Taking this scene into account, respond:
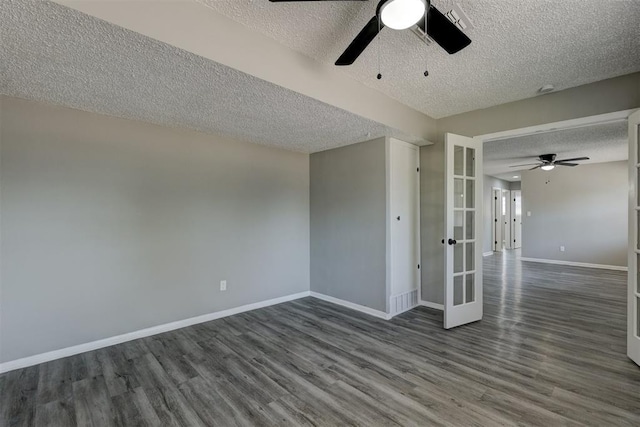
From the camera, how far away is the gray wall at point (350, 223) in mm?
3617

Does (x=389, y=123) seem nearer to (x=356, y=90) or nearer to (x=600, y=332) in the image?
(x=356, y=90)

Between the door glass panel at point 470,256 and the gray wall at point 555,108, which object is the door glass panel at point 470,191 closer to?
the door glass panel at point 470,256

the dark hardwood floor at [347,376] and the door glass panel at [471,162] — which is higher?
the door glass panel at [471,162]

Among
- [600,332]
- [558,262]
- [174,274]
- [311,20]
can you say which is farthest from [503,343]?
[558,262]

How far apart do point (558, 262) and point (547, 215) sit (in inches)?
46.8

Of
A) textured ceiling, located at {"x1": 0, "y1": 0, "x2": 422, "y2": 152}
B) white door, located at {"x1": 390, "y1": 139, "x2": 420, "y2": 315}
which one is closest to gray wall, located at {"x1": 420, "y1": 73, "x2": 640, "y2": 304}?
white door, located at {"x1": 390, "y1": 139, "x2": 420, "y2": 315}

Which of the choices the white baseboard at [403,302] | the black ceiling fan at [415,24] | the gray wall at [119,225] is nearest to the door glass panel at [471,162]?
the white baseboard at [403,302]

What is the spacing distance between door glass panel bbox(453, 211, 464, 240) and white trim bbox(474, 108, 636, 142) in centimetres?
99

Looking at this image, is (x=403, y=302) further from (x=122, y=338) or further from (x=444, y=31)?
(x=122, y=338)

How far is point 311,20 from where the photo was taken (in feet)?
6.26

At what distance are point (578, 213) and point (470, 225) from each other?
5.62m

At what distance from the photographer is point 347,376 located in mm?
2277

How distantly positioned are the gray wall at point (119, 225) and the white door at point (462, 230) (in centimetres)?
230

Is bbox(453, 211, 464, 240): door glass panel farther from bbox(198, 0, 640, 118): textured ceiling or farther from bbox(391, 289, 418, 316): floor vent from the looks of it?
bbox(198, 0, 640, 118): textured ceiling
